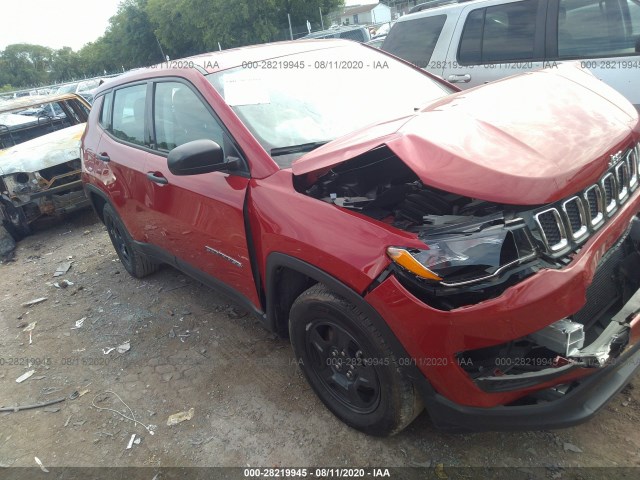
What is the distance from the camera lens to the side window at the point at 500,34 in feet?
16.0

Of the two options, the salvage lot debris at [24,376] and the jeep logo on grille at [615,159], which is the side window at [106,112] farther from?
the jeep logo on grille at [615,159]

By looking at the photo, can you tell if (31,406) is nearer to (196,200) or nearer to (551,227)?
(196,200)

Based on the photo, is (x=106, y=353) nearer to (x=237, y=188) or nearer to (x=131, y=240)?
(x=131, y=240)

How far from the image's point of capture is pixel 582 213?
1.86 m

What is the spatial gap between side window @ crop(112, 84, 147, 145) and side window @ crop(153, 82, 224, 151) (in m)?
0.26

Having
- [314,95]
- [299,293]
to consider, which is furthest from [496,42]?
[299,293]

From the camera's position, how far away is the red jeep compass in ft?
5.70

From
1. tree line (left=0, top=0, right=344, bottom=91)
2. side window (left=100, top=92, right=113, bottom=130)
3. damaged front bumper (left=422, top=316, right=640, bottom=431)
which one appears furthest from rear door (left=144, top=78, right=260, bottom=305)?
tree line (left=0, top=0, right=344, bottom=91)

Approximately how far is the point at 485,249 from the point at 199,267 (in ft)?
6.77

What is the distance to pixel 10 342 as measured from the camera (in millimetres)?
4016

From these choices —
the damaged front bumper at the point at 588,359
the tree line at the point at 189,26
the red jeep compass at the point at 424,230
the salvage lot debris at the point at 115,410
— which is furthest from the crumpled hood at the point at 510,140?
the tree line at the point at 189,26

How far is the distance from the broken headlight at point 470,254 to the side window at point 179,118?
4.63 ft

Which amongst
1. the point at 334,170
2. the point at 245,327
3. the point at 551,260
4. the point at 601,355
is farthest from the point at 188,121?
the point at 601,355

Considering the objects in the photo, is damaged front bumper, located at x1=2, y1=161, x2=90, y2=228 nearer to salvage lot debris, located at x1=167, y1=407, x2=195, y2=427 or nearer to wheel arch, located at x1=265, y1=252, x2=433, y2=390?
salvage lot debris, located at x1=167, y1=407, x2=195, y2=427
